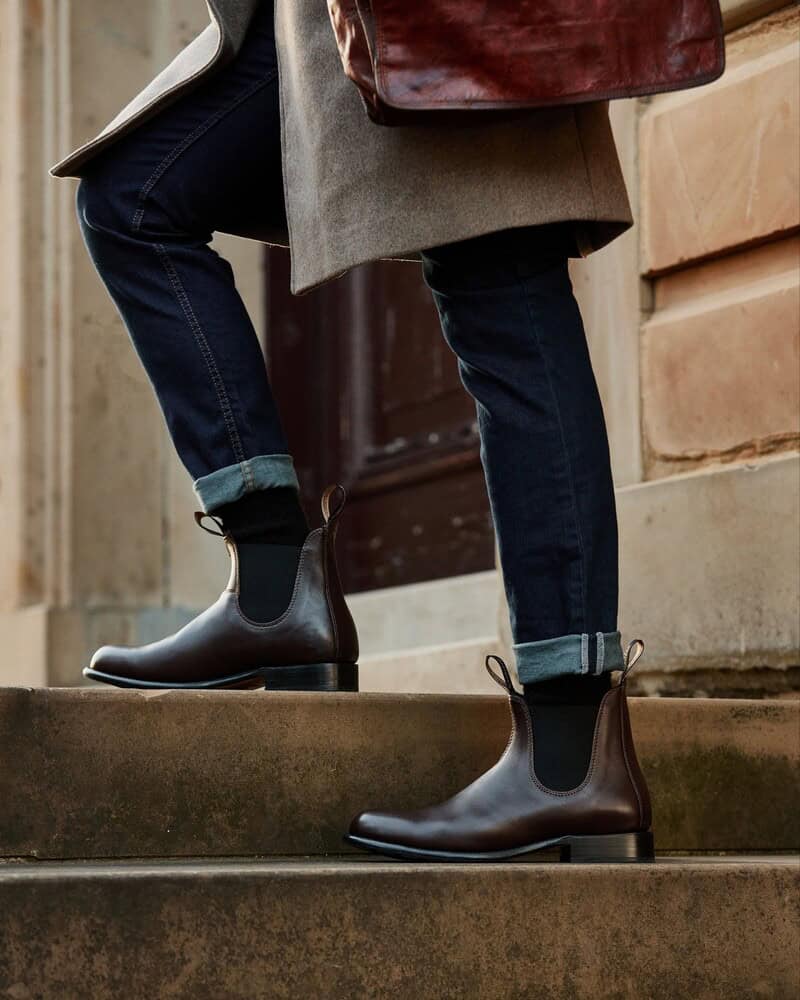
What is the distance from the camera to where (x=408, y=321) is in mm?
4535

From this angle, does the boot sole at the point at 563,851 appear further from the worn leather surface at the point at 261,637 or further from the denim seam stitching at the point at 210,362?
the denim seam stitching at the point at 210,362

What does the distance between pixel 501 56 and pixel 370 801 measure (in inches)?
34.6

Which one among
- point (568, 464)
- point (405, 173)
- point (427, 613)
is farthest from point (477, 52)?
point (427, 613)

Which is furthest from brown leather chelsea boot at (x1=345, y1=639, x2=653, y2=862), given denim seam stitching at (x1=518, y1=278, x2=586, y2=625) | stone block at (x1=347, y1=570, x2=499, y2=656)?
stone block at (x1=347, y1=570, x2=499, y2=656)

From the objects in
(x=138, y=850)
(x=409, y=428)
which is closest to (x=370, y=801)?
(x=138, y=850)

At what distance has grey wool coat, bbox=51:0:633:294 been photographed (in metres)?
1.84

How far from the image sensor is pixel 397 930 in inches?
66.0

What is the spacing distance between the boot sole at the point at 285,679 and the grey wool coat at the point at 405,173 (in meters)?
0.48

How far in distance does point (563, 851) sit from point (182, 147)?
94 centimetres

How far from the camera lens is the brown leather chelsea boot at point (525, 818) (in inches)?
72.6

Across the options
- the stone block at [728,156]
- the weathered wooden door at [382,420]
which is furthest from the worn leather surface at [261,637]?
the weathered wooden door at [382,420]

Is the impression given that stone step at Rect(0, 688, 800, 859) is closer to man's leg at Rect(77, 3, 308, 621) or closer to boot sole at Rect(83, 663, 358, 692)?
boot sole at Rect(83, 663, 358, 692)

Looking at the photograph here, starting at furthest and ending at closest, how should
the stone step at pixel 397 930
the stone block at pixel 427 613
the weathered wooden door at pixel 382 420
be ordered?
the weathered wooden door at pixel 382 420, the stone block at pixel 427 613, the stone step at pixel 397 930

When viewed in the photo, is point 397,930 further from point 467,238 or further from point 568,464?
point 467,238
